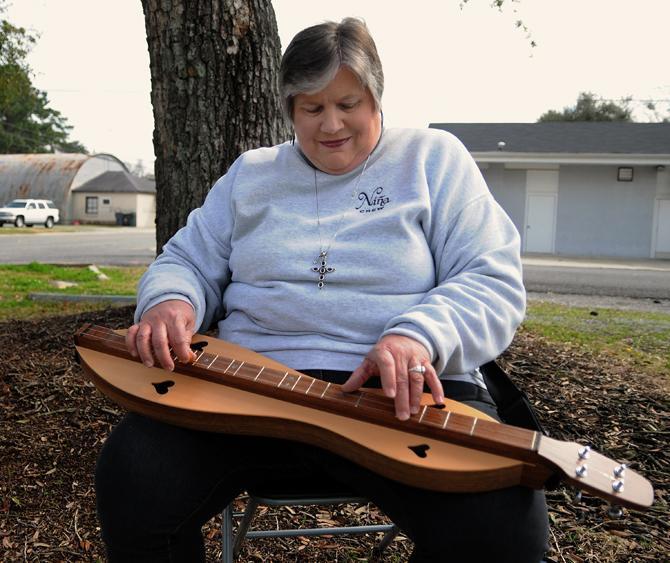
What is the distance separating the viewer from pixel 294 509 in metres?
2.42

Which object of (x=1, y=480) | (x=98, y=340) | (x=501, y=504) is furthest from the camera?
(x=1, y=480)

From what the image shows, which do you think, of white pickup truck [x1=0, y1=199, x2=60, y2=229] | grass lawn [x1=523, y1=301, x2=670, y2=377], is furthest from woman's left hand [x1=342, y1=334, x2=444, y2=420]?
white pickup truck [x1=0, y1=199, x2=60, y2=229]

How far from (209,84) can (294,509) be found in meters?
1.91

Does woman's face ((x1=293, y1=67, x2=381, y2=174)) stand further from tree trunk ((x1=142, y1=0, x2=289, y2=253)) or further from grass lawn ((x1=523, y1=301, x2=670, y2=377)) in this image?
grass lawn ((x1=523, y1=301, x2=670, y2=377))

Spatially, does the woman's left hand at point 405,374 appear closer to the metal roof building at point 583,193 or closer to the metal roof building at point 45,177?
the metal roof building at point 583,193

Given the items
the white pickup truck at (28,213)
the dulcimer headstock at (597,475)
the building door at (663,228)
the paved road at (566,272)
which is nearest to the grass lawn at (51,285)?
the paved road at (566,272)

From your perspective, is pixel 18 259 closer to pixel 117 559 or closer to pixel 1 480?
pixel 1 480

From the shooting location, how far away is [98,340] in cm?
174

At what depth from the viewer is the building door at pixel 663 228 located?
19359mm

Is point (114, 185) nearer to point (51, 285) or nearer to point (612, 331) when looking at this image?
point (51, 285)

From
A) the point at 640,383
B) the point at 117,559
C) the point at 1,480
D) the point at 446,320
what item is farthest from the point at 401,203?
the point at 640,383

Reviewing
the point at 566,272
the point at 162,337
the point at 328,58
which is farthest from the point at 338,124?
the point at 566,272

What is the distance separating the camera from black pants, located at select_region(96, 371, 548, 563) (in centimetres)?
123

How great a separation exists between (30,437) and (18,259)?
11804 millimetres
